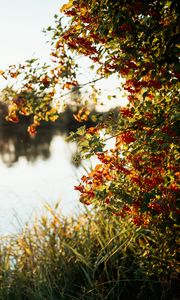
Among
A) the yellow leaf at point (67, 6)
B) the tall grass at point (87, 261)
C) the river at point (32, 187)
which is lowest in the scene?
the tall grass at point (87, 261)

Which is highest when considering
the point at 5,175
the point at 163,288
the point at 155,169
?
the point at 5,175

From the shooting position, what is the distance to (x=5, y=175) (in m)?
20.2

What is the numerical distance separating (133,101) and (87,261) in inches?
73.7

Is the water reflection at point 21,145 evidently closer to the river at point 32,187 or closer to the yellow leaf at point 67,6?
the river at point 32,187

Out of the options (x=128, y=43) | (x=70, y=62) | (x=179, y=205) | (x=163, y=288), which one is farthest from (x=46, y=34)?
(x=163, y=288)

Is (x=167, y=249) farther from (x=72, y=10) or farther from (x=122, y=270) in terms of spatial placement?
(x=72, y=10)

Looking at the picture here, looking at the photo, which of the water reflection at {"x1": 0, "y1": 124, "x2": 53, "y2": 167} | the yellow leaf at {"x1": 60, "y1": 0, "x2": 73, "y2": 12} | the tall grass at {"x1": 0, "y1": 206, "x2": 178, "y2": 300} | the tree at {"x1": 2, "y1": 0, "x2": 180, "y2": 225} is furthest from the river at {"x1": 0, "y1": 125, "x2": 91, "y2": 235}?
the yellow leaf at {"x1": 60, "y1": 0, "x2": 73, "y2": 12}

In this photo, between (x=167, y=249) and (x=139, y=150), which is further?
(x=167, y=249)

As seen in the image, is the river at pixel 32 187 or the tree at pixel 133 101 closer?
the tree at pixel 133 101

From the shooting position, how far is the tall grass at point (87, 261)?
426cm

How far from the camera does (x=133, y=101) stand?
379 cm

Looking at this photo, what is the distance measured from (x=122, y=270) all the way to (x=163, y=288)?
0.58m

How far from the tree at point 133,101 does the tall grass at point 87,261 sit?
1.59ft

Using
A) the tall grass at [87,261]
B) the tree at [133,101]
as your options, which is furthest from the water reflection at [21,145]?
the tree at [133,101]
